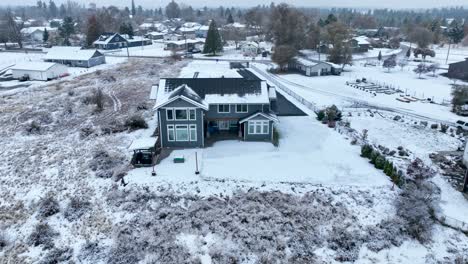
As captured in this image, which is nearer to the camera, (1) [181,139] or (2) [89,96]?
(1) [181,139]

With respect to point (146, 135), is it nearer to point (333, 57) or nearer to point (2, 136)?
point (2, 136)

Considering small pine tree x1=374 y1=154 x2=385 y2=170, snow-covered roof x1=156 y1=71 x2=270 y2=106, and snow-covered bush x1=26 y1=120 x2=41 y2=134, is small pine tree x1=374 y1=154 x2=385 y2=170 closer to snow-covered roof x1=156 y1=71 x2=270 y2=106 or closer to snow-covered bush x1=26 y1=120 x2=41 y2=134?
snow-covered roof x1=156 y1=71 x2=270 y2=106

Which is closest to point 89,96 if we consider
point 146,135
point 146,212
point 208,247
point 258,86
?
point 146,135

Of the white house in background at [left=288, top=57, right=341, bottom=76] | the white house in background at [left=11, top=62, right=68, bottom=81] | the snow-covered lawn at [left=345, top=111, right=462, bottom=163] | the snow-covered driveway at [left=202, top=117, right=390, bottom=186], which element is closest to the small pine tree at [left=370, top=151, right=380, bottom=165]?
the snow-covered driveway at [left=202, top=117, right=390, bottom=186]

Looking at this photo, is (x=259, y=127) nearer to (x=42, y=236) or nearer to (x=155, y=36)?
(x=42, y=236)

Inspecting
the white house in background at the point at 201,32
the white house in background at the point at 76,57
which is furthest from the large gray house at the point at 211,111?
the white house in background at the point at 201,32

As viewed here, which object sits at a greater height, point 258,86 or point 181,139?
point 258,86

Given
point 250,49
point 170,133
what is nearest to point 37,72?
point 170,133

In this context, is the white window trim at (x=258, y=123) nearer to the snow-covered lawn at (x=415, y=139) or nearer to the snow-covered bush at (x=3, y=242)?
the snow-covered lawn at (x=415, y=139)
